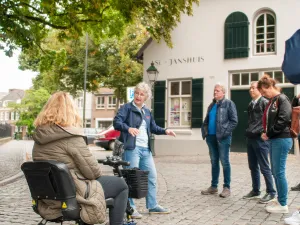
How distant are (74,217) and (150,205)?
2341 millimetres

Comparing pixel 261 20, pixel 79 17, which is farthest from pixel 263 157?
pixel 261 20

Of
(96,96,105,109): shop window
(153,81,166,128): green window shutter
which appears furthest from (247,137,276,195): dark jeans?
(96,96,105,109): shop window

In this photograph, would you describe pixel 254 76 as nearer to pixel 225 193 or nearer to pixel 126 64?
pixel 225 193

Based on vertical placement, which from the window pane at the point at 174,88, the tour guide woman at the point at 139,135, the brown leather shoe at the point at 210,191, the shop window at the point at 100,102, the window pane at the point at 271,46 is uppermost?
the window pane at the point at 271,46

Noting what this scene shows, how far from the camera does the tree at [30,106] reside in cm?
5956

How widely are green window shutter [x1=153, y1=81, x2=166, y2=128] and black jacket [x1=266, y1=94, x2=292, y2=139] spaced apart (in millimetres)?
12552

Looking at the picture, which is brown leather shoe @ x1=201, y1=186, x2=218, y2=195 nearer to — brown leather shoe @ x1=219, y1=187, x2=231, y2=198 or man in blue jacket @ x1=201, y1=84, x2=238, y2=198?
man in blue jacket @ x1=201, y1=84, x2=238, y2=198

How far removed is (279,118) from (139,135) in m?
1.86

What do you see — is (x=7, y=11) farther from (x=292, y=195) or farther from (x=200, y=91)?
(x=200, y=91)

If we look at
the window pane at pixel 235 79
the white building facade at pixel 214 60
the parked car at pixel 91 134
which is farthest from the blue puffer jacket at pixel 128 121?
the parked car at pixel 91 134

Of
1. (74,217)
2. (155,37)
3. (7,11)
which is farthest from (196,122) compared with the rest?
(74,217)

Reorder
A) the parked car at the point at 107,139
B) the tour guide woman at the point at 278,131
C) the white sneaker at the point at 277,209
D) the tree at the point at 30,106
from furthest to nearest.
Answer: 1. the tree at the point at 30,106
2. the parked car at the point at 107,139
3. the white sneaker at the point at 277,209
4. the tour guide woman at the point at 278,131

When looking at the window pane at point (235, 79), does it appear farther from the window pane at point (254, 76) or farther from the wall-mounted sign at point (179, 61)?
the wall-mounted sign at point (179, 61)

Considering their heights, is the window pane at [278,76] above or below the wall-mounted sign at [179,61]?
below
